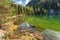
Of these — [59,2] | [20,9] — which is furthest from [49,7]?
[20,9]

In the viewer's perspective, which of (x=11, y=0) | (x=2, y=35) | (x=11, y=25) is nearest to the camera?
(x=2, y=35)

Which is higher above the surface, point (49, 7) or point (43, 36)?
point (43, 36)

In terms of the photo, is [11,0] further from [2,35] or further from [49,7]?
[49,7]

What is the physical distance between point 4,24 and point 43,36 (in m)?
2.28

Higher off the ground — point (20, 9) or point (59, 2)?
point (20, 9)

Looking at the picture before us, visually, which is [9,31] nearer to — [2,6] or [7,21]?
[7,21]

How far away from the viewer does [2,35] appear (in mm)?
8008

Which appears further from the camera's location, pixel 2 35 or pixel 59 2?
pixel 59 2

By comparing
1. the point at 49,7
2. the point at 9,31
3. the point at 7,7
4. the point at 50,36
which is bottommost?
the point at 49,7

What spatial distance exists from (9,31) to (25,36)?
0.67 meters

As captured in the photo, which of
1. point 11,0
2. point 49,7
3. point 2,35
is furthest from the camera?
point 49,7

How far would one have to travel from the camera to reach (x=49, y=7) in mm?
74062

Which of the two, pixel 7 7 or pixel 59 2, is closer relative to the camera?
pixel 7 7

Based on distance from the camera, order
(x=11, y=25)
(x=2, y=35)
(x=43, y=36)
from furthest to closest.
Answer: (x=43, y=36) < (x=11, y=25) < (x=2, y=35)
